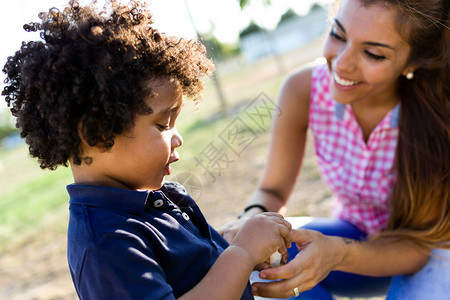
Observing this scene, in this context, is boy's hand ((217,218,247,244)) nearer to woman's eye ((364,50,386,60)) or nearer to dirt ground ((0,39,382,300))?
woman's eye ((364,50,386,60))

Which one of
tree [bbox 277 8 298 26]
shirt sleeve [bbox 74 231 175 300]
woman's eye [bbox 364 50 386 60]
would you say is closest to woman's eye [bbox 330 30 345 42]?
woman's eye [bbox 364 50 386 60]

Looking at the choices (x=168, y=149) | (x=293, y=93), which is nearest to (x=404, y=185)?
(x=293, y=93)

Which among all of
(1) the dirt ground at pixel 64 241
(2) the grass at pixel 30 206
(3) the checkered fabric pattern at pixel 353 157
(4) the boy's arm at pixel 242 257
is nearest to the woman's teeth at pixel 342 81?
(3) the checkered fabric pattern at pixel 353 157

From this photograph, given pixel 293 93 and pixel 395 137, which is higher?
pixel 293 93

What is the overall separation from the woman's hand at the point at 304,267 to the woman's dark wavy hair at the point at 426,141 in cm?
43

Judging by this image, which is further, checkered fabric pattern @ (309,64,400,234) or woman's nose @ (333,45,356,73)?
checkered fabric pattern @ (309,64,400,234)

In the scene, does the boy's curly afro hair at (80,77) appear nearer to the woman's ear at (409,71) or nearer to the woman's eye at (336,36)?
the woman's eye at (336,36)

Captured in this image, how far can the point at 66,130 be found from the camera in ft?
3.51

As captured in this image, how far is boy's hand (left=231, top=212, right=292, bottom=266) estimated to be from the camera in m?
1.20

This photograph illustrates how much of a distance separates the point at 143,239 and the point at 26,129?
446 millimetres

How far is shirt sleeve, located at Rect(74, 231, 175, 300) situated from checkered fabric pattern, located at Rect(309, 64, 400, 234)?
52.4 inches

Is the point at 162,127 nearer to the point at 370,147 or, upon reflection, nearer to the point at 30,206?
the point at 370,147

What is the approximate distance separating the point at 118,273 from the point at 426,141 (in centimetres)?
148

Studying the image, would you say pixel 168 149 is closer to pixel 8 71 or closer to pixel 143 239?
pixel 143 239
